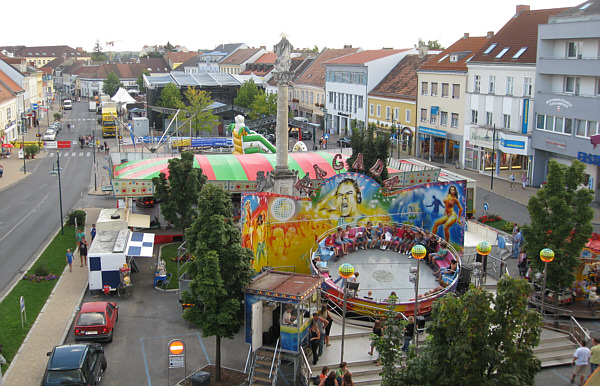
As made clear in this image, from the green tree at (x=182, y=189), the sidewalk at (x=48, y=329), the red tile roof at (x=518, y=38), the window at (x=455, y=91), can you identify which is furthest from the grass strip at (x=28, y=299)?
the window at (x=455, y=91)

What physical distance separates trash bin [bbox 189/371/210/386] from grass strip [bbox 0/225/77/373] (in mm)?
5946

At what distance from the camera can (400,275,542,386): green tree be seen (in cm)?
1184

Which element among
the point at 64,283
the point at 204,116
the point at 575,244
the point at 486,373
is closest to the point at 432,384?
the point at 486,373

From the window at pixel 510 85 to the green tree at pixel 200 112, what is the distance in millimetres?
35763

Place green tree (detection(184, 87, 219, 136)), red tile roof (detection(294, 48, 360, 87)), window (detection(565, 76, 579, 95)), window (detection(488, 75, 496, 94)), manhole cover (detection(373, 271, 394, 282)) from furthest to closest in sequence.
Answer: red tile roof (detection(294, 48, 360, 87))
green tree (detection(184, 87, 219, 136))
window (detection(488, 75, 496, 94))
window (detection(565, 76, 579, 95))
manhole cover (detection(373, 271, 394, 282))

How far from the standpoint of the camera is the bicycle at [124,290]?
1006 inches

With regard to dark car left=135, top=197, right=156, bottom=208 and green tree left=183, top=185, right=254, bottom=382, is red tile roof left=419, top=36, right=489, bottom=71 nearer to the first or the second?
dark car left=135, top=197, right=156, bottom=208

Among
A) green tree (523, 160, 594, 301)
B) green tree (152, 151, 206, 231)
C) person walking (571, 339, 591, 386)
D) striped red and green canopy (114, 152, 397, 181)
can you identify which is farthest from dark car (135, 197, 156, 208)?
person walking (571, 339, 591, 386)

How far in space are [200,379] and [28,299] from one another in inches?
431

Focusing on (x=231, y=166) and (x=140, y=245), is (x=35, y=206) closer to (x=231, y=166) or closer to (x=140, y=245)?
(x=231, y=166)

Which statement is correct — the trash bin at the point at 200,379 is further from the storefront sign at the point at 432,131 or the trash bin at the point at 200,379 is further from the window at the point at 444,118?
the window at the point at 444,118

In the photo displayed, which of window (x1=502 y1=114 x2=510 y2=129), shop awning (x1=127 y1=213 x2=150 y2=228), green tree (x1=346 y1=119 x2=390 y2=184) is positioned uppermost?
window (x1=502 y1=114 x2=510 y2=129)

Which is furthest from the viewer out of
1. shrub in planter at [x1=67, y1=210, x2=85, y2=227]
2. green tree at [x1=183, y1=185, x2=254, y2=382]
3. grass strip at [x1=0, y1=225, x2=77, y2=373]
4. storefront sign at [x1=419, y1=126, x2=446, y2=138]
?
storefront sign at [x1=419, y1=126, x2=446, y2=138]

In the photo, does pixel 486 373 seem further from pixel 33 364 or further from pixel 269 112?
pixel 269 112
